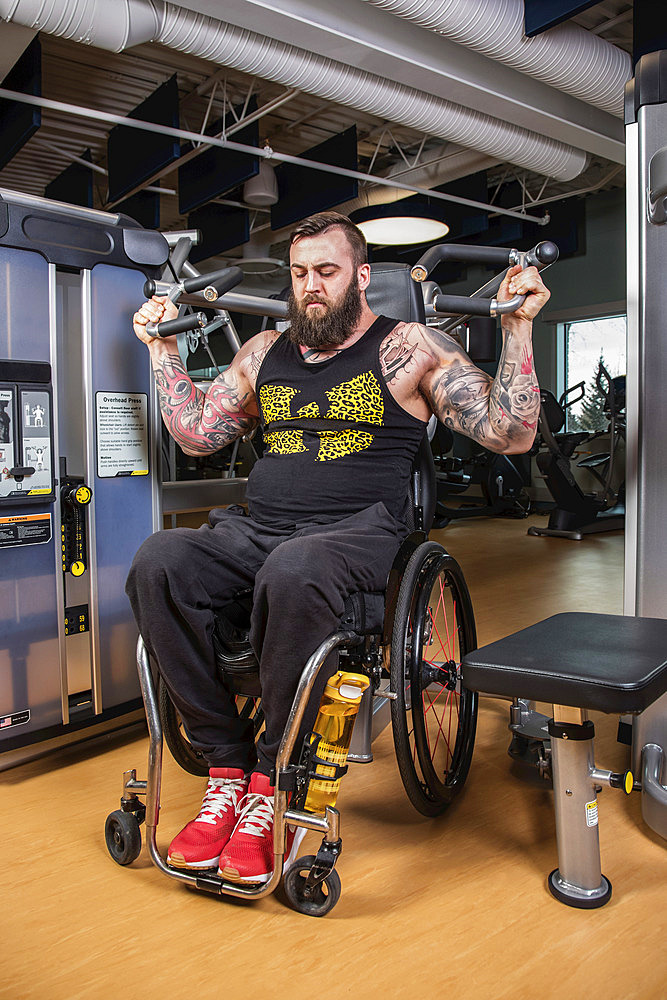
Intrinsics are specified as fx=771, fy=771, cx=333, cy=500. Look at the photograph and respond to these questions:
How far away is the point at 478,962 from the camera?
1.18 metres

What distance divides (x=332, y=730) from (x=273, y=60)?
3193 millimetres

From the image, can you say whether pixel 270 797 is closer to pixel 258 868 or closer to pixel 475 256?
pixel 258 868

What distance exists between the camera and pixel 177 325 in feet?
5.85

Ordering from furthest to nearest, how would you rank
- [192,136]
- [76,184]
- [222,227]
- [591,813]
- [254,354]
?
[222,227] < [76,184] < [192,136] < [254,354] < [591,813]

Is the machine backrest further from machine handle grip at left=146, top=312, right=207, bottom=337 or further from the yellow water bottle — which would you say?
the yellow water bottle

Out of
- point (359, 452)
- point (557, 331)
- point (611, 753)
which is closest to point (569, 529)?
point (557, 331)

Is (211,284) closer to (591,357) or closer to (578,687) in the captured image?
(578,687)

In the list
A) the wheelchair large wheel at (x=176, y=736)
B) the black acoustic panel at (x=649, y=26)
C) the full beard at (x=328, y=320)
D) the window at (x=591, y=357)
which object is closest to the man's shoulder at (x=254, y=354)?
the full beard at (x=328, y=320)

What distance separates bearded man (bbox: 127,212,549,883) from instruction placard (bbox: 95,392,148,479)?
4.1 inches

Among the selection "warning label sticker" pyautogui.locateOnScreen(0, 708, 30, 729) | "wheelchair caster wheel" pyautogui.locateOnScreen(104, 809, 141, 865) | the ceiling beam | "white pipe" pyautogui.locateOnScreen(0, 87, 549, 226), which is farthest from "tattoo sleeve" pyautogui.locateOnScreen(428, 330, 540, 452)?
"white pipe" pyautogui.locateOnScreen(0, 87, 549, 226)

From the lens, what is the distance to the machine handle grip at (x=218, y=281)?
1.73 m

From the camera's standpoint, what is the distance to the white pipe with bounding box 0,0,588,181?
2.99m

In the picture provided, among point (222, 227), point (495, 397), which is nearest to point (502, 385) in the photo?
point (495, 397)

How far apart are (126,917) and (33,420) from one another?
1.11m
